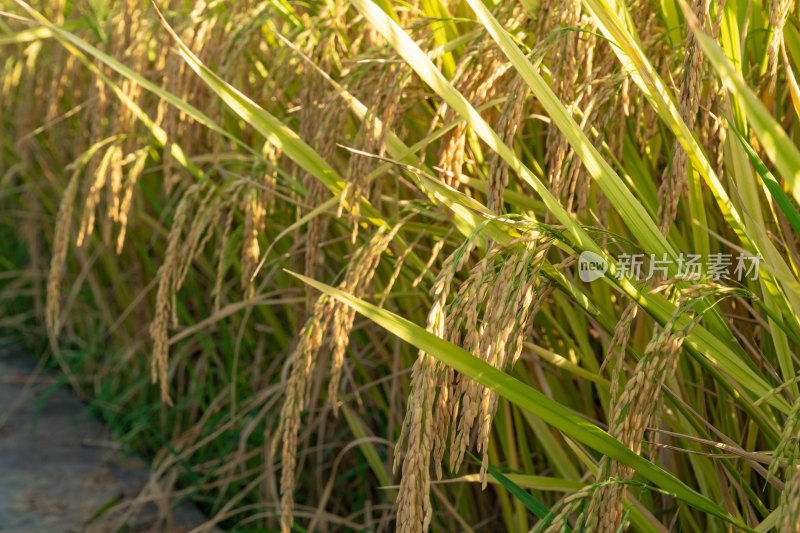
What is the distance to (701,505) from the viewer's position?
0.89 metres

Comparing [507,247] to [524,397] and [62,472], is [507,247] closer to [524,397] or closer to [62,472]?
[524,397]

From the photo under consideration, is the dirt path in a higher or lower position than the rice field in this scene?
lower

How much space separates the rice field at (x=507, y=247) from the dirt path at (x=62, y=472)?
172mm

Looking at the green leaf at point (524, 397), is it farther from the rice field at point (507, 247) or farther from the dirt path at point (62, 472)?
the dirt path at point (62, 472)

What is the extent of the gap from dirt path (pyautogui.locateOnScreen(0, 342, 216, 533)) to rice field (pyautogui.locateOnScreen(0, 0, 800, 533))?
172 mm

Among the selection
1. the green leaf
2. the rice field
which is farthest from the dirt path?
the green leaf

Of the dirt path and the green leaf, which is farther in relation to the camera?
the dirt path

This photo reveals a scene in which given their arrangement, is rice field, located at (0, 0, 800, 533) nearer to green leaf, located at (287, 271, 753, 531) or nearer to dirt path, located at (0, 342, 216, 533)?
green leaf, located at (287, 271, 753, 531)

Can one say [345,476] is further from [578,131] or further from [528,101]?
[578,131]

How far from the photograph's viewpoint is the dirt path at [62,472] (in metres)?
2.12

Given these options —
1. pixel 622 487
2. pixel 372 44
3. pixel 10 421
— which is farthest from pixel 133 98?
pixel 10 421

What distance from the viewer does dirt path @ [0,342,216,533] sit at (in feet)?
6.96

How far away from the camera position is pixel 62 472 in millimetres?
2400

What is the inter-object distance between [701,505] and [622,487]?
0.14m
